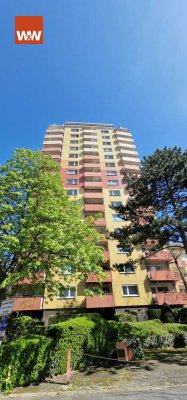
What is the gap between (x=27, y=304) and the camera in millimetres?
26516

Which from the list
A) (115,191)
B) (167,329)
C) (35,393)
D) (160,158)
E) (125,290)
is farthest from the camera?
(115,191)

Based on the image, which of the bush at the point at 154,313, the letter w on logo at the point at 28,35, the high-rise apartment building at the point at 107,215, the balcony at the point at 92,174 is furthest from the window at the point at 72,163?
the letter w on logo at the point at 28,35

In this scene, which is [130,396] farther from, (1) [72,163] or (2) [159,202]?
(1) [72,163]

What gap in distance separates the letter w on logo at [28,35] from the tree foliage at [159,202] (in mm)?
11047

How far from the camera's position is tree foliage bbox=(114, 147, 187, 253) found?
16.2 metres

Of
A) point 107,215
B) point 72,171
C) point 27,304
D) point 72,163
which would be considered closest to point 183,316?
point 27,304

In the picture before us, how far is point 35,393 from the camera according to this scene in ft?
27.6

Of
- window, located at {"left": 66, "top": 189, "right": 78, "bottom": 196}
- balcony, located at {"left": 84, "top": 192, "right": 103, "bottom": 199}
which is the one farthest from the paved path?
window, located at {"left": 66, "top": 189, "right": 78, "bottom": 196}

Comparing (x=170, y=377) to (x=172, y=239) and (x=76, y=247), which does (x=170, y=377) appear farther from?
(x=172, y=239)

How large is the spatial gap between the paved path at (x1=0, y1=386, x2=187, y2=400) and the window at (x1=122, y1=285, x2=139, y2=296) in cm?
2122

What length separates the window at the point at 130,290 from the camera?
28.7 meters

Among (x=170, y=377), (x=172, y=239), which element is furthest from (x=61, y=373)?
(x=172, y=239)

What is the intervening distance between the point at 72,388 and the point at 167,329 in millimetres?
9235

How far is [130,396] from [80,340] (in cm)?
415
